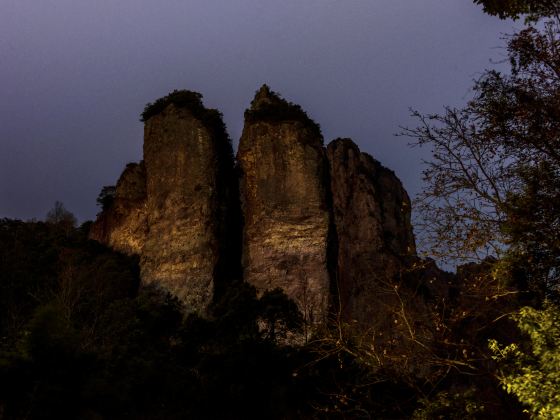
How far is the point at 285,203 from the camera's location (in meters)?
36.4

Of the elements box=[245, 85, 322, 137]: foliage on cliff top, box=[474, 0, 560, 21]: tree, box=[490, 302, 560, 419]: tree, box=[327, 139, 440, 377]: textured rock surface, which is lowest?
box=[490, 302, 560, 419]: tree

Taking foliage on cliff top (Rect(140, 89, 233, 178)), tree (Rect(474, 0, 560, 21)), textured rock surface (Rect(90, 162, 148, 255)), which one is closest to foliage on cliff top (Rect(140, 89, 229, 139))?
foliage on cliff top (Rect(140, 89, 233, 178))

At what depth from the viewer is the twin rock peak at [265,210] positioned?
33938mm

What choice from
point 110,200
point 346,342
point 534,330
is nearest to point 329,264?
point 110,200

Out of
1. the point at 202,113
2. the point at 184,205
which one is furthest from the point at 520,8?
the point at 202,113

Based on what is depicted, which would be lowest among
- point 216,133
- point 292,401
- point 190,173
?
point 292,401

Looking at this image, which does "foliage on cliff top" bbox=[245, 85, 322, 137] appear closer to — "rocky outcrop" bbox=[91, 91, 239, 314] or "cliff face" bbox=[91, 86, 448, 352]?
"cliff face" bbox=[91, 86, 448, 352]

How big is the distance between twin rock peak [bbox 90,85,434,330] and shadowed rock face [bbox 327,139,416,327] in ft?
0.23

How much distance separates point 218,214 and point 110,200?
1345 centimetres

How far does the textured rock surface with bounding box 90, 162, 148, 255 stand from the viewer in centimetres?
4194

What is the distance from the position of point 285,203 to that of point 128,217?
13.7 m

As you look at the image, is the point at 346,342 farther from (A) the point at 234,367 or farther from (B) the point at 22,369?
(A) the point at 234,367

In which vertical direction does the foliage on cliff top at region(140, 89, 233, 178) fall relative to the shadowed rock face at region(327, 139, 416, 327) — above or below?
above

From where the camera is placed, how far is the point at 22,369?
14.3 metres
